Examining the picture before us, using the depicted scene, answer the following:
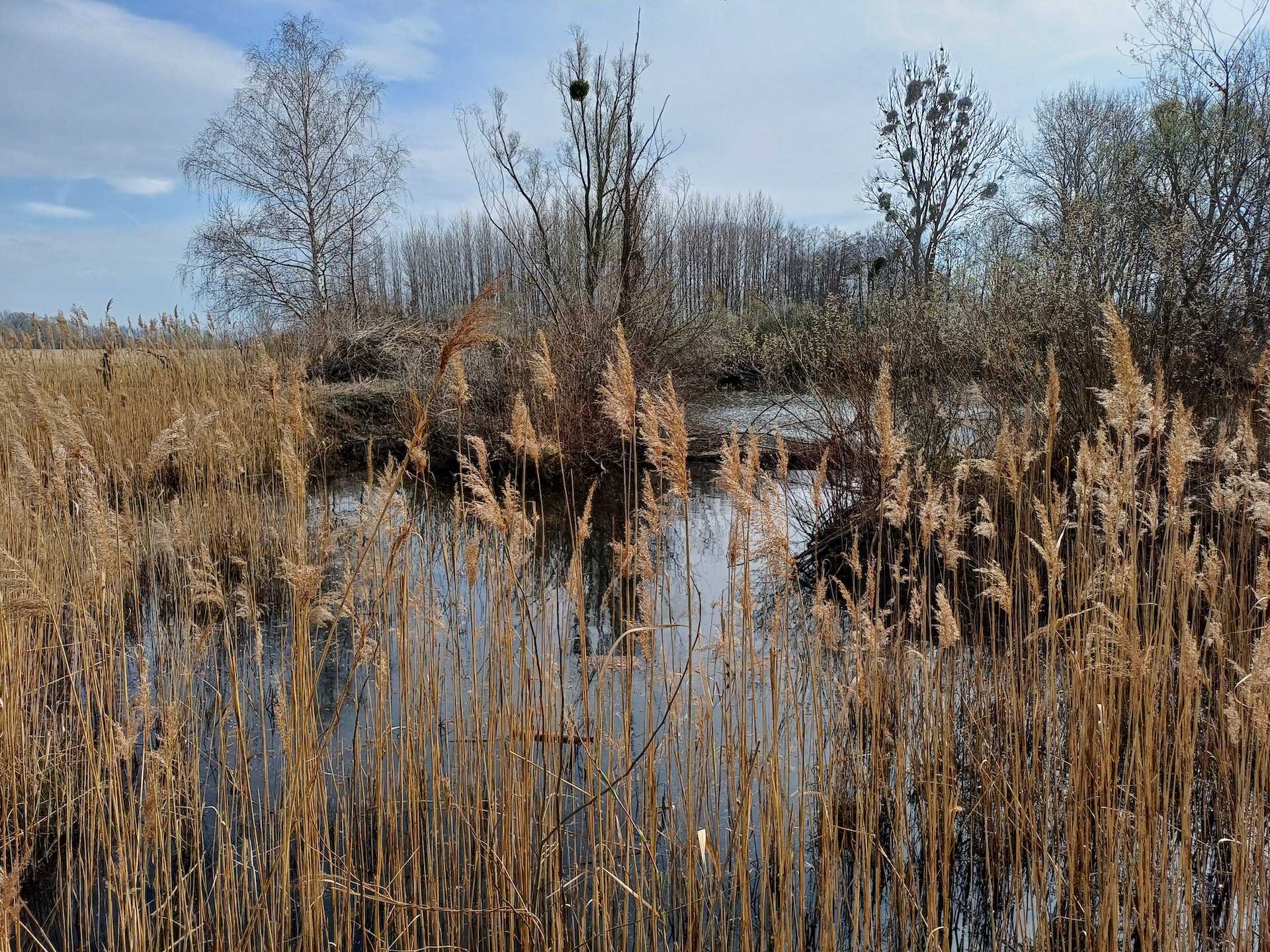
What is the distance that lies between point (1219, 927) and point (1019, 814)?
530 mm

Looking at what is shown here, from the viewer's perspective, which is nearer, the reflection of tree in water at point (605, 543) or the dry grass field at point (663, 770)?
the dry grass field at point (663, 770)

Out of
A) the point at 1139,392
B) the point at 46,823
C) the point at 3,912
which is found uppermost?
the point at 1139,392

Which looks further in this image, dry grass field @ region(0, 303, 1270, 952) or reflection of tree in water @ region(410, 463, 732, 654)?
reflection of tree in water @ region(410, 463, 732, 654)

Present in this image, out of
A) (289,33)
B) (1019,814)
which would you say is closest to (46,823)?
(1019,814)

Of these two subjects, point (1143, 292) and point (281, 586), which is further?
point (1143, 292)

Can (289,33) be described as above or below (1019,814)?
above

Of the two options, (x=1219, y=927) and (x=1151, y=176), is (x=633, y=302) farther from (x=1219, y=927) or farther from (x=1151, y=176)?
(x=1219, y=927)

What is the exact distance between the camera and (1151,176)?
6035 mm

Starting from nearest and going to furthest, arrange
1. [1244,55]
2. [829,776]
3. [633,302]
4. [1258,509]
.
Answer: [1258,509]
[829,776]
[1244,55]
[633,302]

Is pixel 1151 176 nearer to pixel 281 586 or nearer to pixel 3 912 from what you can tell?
pixel 281 586

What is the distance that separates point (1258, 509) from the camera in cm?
159

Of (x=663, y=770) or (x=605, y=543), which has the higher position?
(x=605, y=543)

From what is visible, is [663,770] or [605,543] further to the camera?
[605,543]

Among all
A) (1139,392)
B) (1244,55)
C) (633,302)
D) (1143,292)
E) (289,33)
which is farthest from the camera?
(289,33)
